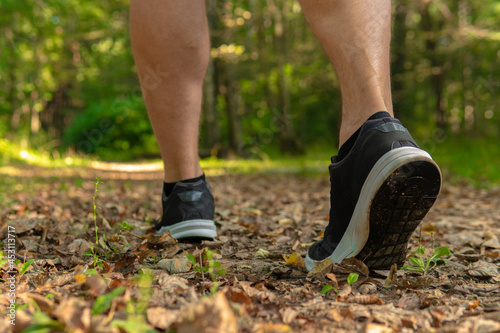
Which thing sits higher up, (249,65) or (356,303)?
(249,65)

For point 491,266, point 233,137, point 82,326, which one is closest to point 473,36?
point 233,137

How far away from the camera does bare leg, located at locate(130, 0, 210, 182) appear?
1.69 meters

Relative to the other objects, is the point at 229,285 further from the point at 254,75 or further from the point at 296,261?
the point at 254,75

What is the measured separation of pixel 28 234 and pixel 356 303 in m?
1.45

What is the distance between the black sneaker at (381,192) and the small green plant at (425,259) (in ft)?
0.36

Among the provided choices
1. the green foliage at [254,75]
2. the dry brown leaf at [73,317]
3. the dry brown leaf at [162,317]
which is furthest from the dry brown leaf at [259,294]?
the green foliage at [254,75]

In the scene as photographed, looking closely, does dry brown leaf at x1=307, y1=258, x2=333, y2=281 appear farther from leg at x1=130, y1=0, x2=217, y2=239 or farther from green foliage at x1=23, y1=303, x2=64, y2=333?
green foliage at x1=23, y1=303, x2=64, y2=333

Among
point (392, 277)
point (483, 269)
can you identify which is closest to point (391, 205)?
point (392, 277)

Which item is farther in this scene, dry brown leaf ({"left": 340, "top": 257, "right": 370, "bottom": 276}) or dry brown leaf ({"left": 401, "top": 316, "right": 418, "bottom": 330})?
dry brown leaf ({"left": 340, "top": 257, "right": 370, "bottom": 276})

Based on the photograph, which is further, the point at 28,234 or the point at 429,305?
the point at 28,234

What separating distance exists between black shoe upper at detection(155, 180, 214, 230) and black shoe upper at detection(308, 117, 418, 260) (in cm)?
57

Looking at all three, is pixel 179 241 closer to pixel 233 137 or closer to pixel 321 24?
pixel 321 24

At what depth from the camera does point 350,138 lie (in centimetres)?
130

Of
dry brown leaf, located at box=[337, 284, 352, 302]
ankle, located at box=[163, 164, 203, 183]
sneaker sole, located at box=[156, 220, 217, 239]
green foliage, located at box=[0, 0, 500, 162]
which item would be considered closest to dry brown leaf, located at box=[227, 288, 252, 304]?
dry brown leaf, located at box=[337, 284, 352, 302]
